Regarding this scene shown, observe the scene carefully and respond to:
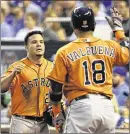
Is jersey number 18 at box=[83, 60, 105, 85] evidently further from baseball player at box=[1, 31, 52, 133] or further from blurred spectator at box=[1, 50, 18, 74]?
blurred spectator at box=[1, 50, 18, 74]

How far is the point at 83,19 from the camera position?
5617 mm

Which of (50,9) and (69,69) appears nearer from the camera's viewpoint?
(69,69)

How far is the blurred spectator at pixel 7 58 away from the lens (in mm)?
10055

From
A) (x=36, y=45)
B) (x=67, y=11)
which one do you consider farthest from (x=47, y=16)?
(x=36, y=45)

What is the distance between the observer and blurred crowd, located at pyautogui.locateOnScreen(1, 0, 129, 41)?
1080 centimetres

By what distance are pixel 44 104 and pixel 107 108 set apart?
1433 millimetres

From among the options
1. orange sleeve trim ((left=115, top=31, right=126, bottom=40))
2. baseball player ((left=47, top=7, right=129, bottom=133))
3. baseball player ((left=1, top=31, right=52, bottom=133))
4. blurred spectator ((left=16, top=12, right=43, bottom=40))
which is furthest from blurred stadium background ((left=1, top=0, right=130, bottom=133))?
baseball player ((left=47, top=7, right=129, bottom=133))

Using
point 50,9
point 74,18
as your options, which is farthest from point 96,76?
point 50,9

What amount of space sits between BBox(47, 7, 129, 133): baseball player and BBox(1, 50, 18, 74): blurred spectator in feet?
14.8

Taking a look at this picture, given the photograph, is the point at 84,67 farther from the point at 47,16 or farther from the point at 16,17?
the point at 16,17

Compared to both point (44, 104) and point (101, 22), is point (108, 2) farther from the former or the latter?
point (44, 104)

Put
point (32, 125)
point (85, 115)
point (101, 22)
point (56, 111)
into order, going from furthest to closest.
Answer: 1. point (101, 22)
2. point (32, 125)
3. point (56, 111)
4. point (85, 115)

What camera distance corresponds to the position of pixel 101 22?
10.5m

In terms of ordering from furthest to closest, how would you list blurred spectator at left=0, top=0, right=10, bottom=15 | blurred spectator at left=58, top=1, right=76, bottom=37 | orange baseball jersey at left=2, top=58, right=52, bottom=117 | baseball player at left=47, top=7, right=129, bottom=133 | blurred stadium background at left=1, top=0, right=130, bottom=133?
blurred spectator at left=0, top=0, right=10, bottom=15 < blurred spectator at left=58, top=1, right=76, bottom=37 < blurred stadium background at left=1, top=0, right=130, bottom=133 < orange baseball jersey at left=2, top=58, right=52, bottom=117 < baseball player at left=47, top=7, right=129, bottom=133
